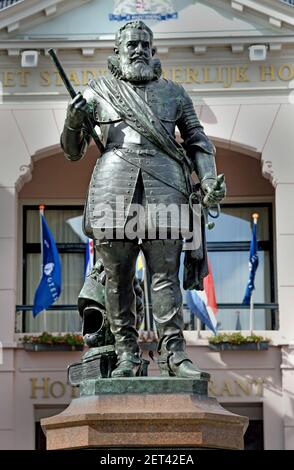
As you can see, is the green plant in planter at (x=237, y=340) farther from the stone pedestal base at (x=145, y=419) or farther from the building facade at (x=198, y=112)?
the stone pedestal base at (x=145, y=419)

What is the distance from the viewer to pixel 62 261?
24641 millimetres

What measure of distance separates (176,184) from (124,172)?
35cm

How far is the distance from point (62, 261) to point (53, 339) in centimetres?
255

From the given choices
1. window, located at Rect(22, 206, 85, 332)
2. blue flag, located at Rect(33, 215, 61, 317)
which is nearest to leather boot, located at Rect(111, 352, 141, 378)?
blue flag, located at Rect(33, 215, 61, 317)

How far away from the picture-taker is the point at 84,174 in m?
24.6

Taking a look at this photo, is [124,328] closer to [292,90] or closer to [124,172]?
[124,172]

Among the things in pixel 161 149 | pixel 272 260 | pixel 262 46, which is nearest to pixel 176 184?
pixel 161 149

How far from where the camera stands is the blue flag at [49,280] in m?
22.5

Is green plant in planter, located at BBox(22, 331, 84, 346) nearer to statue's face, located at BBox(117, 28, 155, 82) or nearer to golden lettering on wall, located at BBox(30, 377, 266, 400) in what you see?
golden lettering on wall, located at BBox(30, 377, 266, 400)

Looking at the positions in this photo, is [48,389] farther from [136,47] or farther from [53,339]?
[136,47]

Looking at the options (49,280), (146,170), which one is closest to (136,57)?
(146,170)

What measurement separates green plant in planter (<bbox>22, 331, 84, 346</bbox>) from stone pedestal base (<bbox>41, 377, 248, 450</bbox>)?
1416cm

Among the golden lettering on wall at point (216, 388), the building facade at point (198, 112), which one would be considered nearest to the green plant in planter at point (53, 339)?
the building facade at point (198, 112)

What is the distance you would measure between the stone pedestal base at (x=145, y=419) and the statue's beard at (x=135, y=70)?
2.12m
